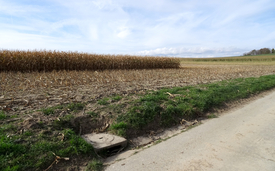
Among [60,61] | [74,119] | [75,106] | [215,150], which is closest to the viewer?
[215,150]

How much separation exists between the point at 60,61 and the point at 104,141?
13563 mm

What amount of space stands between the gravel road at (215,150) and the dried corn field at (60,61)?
12.9 m

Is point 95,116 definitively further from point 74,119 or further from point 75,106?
point 75,106

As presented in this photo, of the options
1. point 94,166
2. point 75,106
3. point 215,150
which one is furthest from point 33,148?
point 215,150

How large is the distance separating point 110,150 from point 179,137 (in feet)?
5.77

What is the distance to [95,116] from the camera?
5.02 metres

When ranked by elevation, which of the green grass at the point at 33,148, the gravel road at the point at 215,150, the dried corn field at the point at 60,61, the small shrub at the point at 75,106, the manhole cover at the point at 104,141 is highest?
the dried corn field at the point at 60,61

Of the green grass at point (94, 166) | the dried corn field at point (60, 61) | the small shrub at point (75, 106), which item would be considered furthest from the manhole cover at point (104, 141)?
the dried corn field at point (60, 61)

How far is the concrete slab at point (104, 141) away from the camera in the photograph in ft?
13.2

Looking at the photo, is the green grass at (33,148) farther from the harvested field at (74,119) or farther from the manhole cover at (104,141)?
the manhole cover at (104,141)

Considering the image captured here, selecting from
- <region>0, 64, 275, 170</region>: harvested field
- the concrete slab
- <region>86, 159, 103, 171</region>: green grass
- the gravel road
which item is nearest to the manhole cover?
the concrete slab

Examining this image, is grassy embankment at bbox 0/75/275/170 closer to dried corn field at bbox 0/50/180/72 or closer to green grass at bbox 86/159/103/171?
green grass at bbox 86/159/103/171

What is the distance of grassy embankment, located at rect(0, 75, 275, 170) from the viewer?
128 inches

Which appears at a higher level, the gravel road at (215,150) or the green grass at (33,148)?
the green grass at (33,148)
